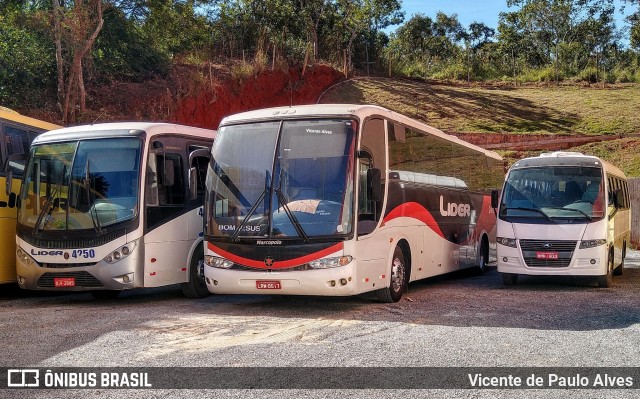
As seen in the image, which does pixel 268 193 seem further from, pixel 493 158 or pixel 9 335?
pixel 493 158

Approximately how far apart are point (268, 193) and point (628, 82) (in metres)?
62.5

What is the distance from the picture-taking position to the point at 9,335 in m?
10.0

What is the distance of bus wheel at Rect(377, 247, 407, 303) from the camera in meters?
12.8

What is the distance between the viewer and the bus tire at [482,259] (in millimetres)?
19594

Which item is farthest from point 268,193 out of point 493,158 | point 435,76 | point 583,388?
point 435,76

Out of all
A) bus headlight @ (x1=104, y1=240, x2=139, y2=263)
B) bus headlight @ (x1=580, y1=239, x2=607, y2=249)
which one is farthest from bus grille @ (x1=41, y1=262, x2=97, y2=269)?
bus headlight @ (x1=580, y1=239, x2=607, y2=249)

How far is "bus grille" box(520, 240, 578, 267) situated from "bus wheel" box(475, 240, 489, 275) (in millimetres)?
3901

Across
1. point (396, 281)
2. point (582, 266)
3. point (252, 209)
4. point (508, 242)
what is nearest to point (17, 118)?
point (252, 209)

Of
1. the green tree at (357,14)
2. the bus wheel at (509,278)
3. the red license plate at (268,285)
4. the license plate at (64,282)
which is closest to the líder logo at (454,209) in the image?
the bus wheel at (509,278)

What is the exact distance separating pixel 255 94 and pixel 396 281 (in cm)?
3264

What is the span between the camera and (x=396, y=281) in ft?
43.0

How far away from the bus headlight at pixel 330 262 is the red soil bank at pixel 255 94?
86.2ft

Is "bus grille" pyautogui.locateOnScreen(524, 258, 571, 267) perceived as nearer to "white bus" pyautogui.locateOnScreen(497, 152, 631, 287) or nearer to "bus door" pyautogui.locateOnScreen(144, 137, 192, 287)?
"white bus" pyautogui.locateOnScreen(497, 152, 631, 287)

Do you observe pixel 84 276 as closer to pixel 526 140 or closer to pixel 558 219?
pixel 558 219
